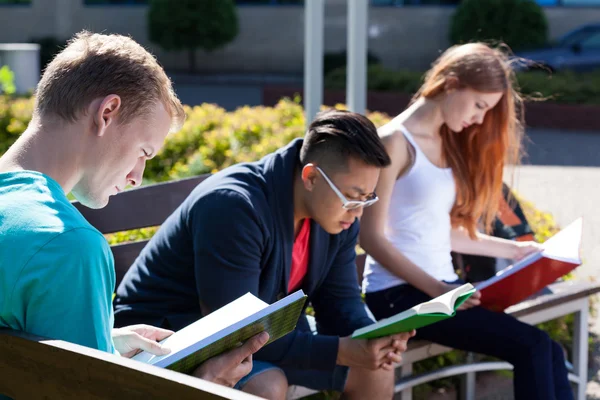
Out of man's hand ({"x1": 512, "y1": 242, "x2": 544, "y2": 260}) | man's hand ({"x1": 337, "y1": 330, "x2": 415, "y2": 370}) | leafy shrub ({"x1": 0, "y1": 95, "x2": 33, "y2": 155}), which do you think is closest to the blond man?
man's hand ({"x1": 337, "y1": 330, "x2": 415, "y2": 370})

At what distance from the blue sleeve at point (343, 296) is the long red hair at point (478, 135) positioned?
72cm

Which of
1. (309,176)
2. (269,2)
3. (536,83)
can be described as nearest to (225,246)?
(309,176)

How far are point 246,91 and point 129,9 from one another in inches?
230

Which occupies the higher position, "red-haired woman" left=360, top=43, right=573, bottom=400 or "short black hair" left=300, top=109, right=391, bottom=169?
"short black hair" left=300, top=109, right=391, bottom=169

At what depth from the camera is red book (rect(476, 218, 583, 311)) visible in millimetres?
3145

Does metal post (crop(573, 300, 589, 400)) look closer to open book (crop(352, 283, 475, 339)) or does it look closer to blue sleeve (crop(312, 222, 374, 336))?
blue sleeve (crop(312, 222, 374, 336))

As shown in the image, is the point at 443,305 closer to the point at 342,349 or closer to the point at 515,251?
the point at 342,349

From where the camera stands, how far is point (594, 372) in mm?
4426

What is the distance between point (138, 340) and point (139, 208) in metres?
1.76

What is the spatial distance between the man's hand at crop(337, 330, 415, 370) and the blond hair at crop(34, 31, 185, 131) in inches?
49.1

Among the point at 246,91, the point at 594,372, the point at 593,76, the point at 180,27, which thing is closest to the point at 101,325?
the point at 594,372

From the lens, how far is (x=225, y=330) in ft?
5.95

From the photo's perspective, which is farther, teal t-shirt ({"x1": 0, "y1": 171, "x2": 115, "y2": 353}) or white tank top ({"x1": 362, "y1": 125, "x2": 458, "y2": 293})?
white tank top ({"x1": 362, "y1": 125, "x2": 458, "y2": 293})

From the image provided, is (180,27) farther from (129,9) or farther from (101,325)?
(101,325)
